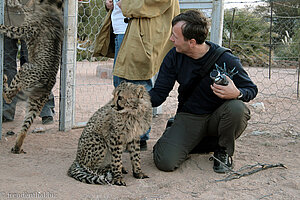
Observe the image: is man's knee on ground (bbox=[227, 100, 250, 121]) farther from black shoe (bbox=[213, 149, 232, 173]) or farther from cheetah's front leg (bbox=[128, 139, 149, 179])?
cheetah's front leg (bbox=[128, 139, 149, 179])

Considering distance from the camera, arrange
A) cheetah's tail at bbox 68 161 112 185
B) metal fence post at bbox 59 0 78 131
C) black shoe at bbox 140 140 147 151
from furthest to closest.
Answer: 1. metal fence post at bbox 59 0 78 131
2. black shoe at bbox 140 140 147 151
3. cheetah's tail at bbox 68 161 112 185

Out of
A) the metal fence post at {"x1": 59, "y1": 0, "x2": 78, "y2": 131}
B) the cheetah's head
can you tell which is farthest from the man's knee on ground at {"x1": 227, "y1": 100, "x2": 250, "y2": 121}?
the cheetah's head

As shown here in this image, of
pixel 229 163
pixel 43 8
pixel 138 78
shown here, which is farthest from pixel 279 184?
pixel 43 8

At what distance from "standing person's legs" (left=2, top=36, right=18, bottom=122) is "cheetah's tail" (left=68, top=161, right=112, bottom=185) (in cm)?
219

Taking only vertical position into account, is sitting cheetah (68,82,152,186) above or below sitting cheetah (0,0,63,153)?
below

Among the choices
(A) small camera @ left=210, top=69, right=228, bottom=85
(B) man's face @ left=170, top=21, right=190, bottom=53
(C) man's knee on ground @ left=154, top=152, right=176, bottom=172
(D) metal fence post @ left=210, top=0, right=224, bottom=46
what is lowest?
(C) man's knee on ground @ left=154, top=152, right=176, bottom=172

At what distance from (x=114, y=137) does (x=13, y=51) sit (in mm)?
2423

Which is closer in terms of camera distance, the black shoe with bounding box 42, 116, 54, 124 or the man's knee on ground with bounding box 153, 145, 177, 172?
the man's knee on ground with bounding box 153, 145, 177, 172

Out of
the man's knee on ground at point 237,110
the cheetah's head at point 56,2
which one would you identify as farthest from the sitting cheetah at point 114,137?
the cheetah's head at point 56,2

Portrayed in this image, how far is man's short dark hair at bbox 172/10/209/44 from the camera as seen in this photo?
9.43 ft

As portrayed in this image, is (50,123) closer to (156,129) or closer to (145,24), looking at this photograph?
(156,129)

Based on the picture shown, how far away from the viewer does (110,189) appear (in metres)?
2.60

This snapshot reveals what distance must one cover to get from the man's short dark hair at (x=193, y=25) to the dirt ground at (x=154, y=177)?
1.23 m

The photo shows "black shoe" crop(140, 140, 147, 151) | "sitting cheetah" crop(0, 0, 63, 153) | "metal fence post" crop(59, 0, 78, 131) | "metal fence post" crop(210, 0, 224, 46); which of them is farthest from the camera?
"metal fence post" crop(210, 0, 224, 46)
